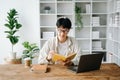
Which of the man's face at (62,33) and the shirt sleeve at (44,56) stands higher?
the man's face at (62,33)

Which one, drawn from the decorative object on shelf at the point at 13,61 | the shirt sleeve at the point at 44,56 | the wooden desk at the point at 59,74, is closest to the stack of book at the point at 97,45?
the decorative object on shelf at the point at 13,61

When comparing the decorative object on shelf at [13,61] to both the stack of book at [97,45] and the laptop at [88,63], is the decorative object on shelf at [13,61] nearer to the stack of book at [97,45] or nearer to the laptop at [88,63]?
the stack of book at [97,45]

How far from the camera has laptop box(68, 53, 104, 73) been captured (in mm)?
1950

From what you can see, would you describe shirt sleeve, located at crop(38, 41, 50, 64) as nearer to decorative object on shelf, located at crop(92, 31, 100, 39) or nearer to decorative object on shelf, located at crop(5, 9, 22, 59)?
decorative object on shelf, located at crop(5, 9, 22, 59)

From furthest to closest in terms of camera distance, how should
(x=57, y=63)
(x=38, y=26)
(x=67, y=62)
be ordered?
(x=38, y=26) → (x=57, y=63) → (x=67, y=62)

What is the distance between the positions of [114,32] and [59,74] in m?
2.98

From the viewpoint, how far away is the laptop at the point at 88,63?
6.40ft

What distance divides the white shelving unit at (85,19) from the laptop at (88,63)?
9.19 ft

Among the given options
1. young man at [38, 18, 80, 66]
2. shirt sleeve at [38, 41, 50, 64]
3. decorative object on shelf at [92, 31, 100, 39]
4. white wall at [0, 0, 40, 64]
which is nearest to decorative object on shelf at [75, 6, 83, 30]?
decorative object on shelf at [92, 31, 100, 39]

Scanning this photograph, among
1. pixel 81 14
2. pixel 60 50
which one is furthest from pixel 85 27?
pixel 60 50

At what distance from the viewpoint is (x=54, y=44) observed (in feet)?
8.52

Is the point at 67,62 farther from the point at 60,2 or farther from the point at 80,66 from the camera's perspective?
the point at 60,2

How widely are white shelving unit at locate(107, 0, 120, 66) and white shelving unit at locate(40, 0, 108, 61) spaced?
0.56 ft

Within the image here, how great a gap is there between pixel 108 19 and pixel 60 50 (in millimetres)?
2702
